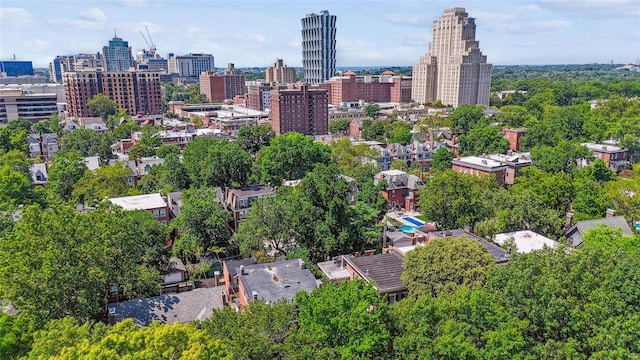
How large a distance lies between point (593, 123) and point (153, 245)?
90.4m

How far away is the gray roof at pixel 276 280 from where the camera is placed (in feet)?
99.0

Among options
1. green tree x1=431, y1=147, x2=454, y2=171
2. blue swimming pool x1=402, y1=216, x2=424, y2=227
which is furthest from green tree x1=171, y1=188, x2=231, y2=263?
green tree x1=431, y1=147, x2=454, y2=171

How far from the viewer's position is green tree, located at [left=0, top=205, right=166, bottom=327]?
2622cm

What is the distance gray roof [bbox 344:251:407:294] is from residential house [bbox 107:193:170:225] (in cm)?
2480

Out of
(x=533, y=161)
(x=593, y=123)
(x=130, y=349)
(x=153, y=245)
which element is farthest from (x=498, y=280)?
(x=593, y=123)

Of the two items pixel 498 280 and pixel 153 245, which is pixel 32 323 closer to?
pixel 153 245

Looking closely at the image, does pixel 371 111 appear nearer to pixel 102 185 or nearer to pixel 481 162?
pixel 481 162

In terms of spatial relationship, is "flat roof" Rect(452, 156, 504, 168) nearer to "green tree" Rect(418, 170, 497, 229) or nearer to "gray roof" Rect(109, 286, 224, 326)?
"green tree" Rect(418, 170, 497, 229)

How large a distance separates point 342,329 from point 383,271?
13.2 m

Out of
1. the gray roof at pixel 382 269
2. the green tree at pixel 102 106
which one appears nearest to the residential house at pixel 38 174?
the gray roof at pixel 382 269

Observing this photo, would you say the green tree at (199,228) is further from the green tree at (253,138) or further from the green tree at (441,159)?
the green tree at (253,138)

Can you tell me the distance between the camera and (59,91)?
18162cm

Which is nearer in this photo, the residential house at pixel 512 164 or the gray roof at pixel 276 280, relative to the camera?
the gray roof at pixel 276 280

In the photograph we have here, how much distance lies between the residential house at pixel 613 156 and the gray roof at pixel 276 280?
6669 centimetres
